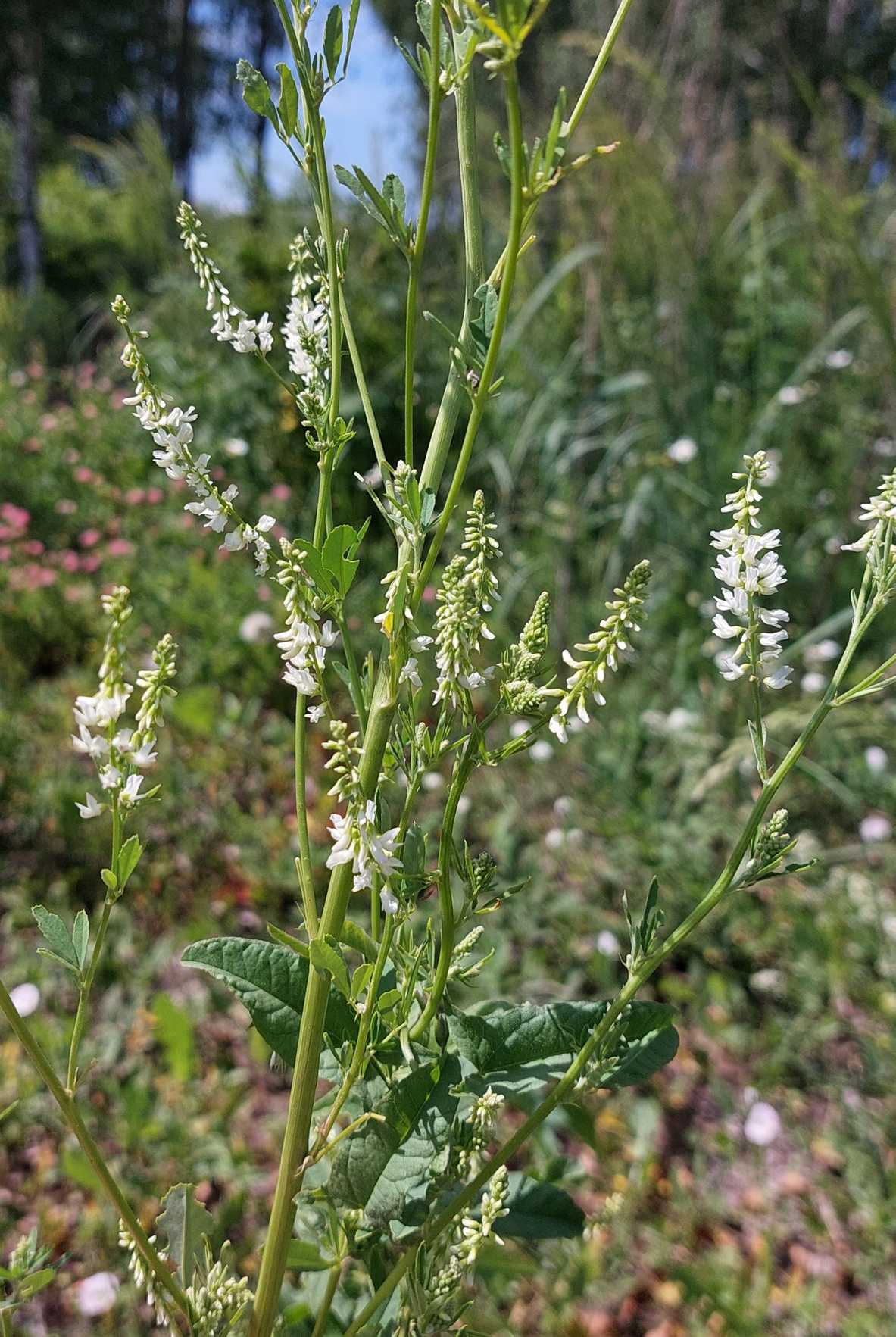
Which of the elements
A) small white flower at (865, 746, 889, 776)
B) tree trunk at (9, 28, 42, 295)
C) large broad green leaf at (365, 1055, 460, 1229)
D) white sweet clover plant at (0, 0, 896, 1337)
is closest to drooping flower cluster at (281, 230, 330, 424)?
white sweet clover plant at (0, 0, 896, 1337)

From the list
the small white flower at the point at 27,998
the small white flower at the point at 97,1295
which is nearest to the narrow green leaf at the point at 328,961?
the small white flower at the point at 97,1295

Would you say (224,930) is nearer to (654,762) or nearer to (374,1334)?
(654,762)

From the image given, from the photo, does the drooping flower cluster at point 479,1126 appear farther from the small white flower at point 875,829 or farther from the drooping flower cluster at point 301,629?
the small white flower at point 875,829

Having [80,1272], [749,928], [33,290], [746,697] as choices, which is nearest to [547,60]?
[33,290]

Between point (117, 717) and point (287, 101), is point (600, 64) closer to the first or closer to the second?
point (287, 101)

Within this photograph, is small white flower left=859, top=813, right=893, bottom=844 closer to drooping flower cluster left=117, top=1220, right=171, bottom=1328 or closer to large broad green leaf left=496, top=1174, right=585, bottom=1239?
large broad green leaf left=496, top=1174, right=585, bottom=1239
